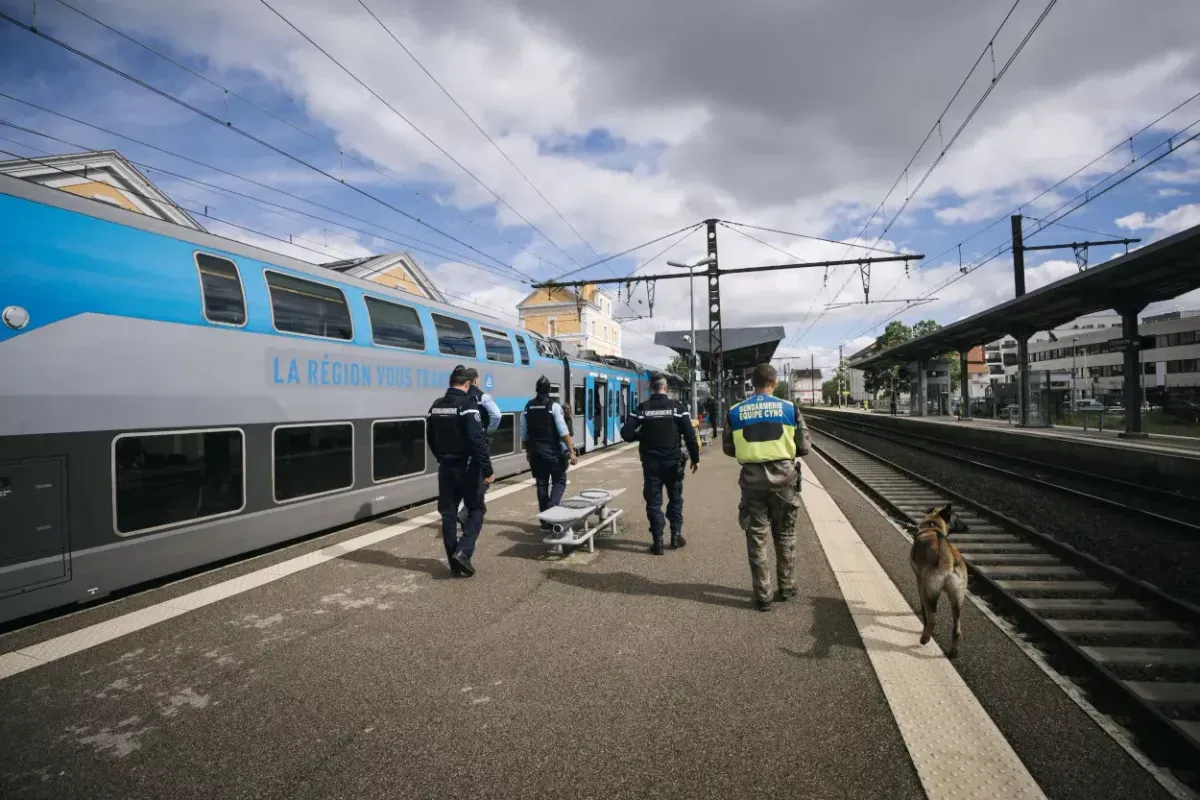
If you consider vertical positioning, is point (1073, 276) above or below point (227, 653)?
above

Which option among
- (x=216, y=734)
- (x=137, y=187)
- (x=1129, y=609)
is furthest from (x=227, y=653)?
(x=137, y=187)

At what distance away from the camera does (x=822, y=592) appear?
478 cm

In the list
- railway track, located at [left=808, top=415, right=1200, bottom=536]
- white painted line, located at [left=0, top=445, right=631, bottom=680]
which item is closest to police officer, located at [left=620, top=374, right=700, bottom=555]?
white painted line, located at [left=0, top=445, right=631, bottom=680]

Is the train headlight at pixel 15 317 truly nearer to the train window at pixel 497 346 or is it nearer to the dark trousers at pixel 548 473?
the dark trousers at pixel 548 473

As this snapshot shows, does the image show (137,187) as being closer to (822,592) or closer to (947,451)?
(822,592)

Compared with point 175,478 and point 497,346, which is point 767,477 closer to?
point 175,478

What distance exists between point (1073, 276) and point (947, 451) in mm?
6565

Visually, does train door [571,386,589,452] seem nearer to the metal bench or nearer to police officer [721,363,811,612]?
the metal bench

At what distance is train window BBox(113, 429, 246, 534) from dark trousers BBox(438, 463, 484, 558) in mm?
2105

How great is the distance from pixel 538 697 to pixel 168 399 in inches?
164

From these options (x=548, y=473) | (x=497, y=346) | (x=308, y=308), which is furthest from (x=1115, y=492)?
(x=308, y=308)

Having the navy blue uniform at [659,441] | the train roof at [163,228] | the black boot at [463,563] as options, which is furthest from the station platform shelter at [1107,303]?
the train roof at [163,228]

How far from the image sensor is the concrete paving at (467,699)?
8.22ft

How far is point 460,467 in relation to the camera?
542 centimetres
